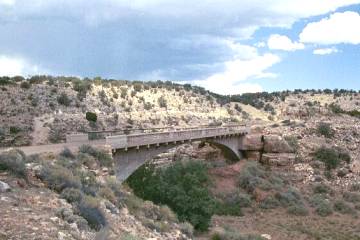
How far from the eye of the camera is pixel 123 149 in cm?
2641

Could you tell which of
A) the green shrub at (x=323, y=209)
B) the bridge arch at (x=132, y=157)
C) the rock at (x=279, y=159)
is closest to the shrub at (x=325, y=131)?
the rock at (x=279, y=159)

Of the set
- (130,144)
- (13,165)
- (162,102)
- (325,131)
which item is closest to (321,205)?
(130,144)

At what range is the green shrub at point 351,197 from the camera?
42731mm

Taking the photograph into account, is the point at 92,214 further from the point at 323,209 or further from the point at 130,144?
the point at 323,209

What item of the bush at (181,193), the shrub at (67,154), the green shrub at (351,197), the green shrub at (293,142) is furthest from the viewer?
the green shrub at (293,142)

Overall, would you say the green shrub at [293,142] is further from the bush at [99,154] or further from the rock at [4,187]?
the rock at [4,187]

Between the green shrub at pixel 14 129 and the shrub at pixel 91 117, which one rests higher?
the shrub at pixel 91 117

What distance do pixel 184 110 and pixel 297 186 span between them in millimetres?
36814

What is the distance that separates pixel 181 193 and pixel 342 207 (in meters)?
16.6

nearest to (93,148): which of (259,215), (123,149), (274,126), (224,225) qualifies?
(123,149)

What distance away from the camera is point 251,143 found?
52.7 m

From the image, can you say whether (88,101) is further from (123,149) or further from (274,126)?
(123,149)

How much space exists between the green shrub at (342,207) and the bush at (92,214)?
29.5m

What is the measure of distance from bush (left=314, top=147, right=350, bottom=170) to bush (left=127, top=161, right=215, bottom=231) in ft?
75.0
